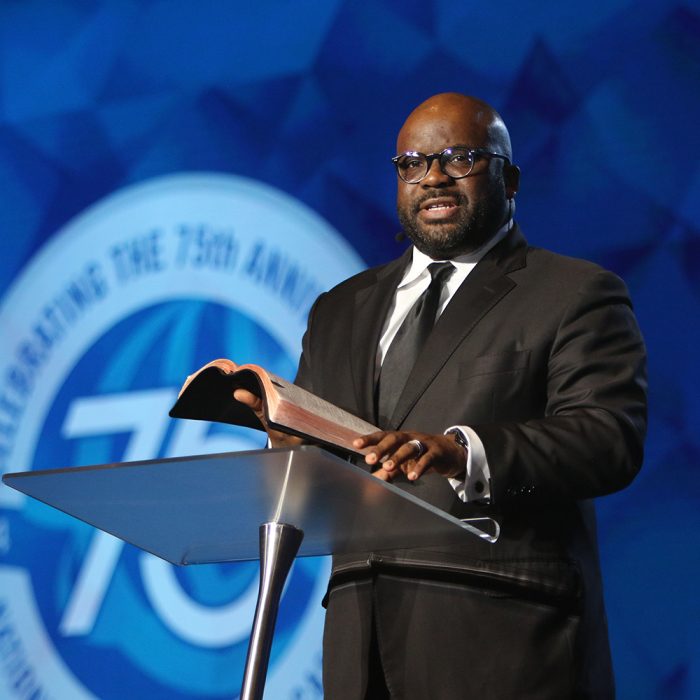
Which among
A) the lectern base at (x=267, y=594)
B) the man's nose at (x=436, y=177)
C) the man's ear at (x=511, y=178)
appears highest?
the man's ear at (x=511, y=178)

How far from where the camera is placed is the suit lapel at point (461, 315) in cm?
149

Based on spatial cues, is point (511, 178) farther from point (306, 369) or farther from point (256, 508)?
point (256, 508)

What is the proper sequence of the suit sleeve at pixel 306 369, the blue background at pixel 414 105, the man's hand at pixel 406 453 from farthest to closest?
the blue background at pixel 414 105, the suit sleeve at pixel 306 369, the man's hand at pixel 406 453

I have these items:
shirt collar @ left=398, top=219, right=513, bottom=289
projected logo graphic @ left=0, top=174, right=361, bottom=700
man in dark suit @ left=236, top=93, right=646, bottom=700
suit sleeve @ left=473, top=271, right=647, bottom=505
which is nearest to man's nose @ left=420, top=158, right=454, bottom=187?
man in dark suit @ left=236, top=93, right=646, bottom=700

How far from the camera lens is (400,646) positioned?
1374mm

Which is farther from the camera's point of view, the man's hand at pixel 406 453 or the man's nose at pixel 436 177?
the man's nose at pixel 436 177

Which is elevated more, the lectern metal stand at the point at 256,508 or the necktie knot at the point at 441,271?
the necktie knot at the point at 441,271

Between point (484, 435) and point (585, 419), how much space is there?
7.7 inches

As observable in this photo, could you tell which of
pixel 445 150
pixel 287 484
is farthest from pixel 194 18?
pixel 287 484

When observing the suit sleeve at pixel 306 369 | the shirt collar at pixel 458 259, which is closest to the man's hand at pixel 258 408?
the suit sleeve at pixel 306 369

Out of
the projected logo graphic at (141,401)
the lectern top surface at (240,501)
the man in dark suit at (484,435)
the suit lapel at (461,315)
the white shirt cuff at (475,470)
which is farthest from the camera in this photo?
the projected logo graphic at (141,401)

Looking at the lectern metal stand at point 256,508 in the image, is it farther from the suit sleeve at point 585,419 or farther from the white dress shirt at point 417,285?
the white dress shirt at point 417,285

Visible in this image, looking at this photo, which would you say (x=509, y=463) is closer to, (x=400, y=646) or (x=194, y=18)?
(x=400, y=646)

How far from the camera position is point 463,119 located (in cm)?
173
